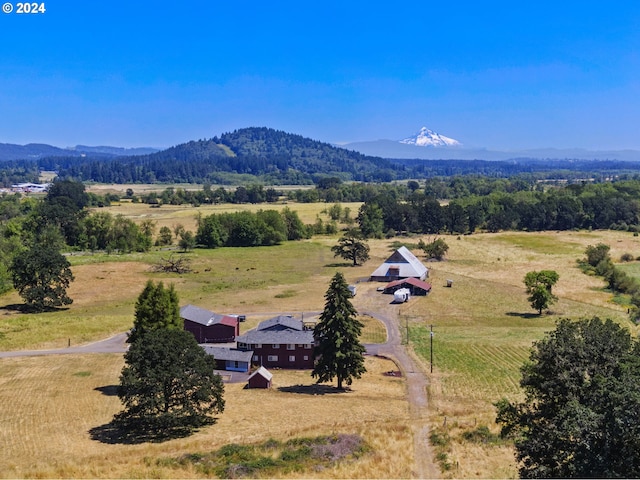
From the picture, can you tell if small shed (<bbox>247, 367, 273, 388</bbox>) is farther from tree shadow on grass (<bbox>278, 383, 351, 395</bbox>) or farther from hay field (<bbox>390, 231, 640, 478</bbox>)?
hay field (<bbox>390, 231, 640, 478</bbox>)

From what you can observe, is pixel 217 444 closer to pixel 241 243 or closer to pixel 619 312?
pixel 619 312

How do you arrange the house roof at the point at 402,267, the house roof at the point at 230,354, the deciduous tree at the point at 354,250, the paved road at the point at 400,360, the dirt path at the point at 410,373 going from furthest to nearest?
the deciduous tree at the point at 354,250, the house roof at the point at 402,267, the house roof at the point at 230,354, the paved road at the point at 400,360, the dirt path at the point at 410,373

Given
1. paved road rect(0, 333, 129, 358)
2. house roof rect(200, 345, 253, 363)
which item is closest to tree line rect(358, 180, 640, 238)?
paved road rect(0, 333, 129, 358)

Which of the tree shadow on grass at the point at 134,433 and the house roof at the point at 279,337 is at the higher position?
the house roof at the point at 279,337

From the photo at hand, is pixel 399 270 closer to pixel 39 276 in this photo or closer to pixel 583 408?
pixel 39 276

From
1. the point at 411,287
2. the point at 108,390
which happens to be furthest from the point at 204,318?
the point at 411,287

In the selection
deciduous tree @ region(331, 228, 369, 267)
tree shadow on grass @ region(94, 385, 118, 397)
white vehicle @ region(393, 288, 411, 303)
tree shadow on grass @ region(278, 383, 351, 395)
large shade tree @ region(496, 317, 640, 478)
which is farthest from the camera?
deciduous tree @ region(331, 228, 369, 267)

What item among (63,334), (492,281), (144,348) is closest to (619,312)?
(492,281)

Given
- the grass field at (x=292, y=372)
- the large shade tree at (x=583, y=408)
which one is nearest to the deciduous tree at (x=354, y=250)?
the grass field at (x=292, y=372)

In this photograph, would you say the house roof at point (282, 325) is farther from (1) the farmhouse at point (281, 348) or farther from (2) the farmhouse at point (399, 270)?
(2) the farmhouse at point (399, 270)
